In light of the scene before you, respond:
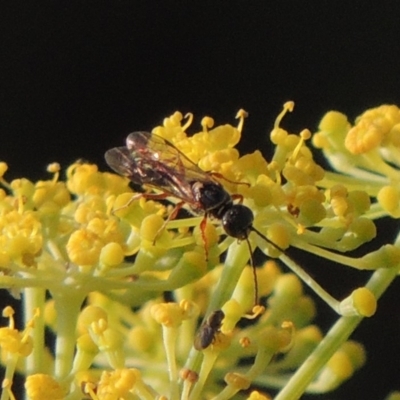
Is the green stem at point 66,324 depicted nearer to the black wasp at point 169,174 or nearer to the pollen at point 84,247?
the pollen at point 84,247

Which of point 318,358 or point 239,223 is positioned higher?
point 239,223

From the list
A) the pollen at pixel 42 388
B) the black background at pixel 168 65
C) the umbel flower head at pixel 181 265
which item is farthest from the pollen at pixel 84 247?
the black background at pixel 168 65

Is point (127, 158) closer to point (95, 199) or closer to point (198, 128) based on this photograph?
point (95, 199)

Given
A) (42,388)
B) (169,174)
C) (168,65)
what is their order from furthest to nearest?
(168,65) < (169,174) < (42,388)

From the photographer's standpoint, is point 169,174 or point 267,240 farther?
point 169,174

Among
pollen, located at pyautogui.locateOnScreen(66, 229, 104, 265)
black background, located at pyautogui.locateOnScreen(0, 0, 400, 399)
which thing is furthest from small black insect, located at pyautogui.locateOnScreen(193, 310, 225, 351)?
black background, located at pyautogui.locateOnScreen(0, 0, 400, 399)

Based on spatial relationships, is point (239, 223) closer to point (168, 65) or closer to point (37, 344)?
point (37, 344)

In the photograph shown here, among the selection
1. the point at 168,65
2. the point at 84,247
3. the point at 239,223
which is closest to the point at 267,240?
the point at 239,223

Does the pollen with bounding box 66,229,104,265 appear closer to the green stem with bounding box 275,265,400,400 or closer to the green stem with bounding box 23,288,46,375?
the green stem with bounding box 23,288,46,375
